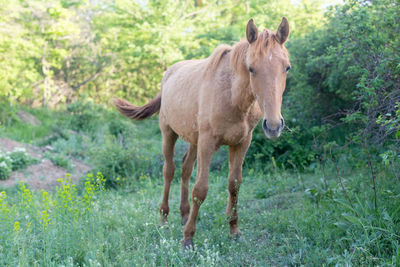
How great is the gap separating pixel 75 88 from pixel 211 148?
13.8 meters

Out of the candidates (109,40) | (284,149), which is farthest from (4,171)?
(109,40)

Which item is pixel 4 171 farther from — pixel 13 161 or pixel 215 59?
pixel 215 59

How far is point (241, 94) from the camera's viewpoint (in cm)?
305

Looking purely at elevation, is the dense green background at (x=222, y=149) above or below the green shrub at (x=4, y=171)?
above

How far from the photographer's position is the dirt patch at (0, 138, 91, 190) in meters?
6.53

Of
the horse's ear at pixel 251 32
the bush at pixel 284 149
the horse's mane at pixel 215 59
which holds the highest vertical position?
the horse's ear at pixel 251 32

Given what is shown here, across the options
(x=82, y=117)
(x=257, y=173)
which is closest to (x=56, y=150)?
(x=82, y=117)

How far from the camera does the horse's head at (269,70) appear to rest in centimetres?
246

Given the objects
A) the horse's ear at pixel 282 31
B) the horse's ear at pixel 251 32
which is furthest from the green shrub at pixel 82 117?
the horse's ear at pixel 282 31

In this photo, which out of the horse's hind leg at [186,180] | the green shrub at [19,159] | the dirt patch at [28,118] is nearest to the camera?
the horse's hind leg at [186,180]

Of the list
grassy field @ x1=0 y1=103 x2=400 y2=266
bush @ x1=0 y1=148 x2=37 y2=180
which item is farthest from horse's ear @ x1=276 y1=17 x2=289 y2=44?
bush @ x1=0 y1=148 x2=37 y2=180

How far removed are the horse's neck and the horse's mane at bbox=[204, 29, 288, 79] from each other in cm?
8

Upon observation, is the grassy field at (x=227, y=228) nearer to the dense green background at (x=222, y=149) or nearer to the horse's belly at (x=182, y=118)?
the dense green background at (x=222, y=149)

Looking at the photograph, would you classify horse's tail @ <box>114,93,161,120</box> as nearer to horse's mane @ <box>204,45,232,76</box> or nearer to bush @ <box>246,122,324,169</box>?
horse's mane @ <box>204,45,232,76</box>
